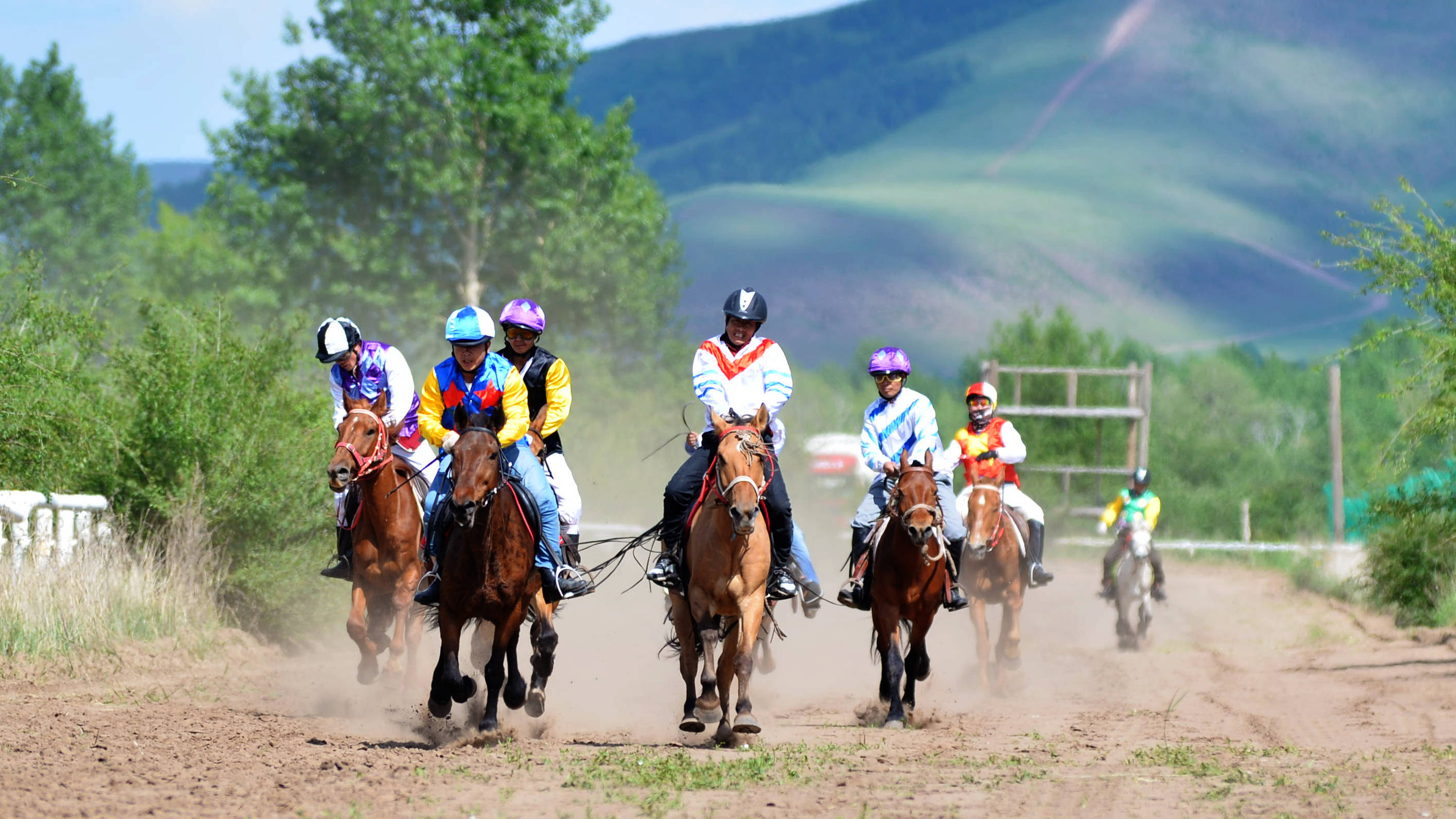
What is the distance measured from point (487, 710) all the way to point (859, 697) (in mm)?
5475

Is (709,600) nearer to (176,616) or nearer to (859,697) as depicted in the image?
(859,697)

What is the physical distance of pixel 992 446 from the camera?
16141 mm

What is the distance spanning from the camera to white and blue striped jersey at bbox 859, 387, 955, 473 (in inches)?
500

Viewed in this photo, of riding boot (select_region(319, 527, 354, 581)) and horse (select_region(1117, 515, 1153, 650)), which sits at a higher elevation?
riding boot (select_region(319, 527, 354, 581))

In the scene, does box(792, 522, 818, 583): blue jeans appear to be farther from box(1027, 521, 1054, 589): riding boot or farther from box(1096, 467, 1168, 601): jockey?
box(1096, 467, 1168, 601): jockey

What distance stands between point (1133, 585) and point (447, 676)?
13.8 meters

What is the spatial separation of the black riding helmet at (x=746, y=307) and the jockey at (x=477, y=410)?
1.71m

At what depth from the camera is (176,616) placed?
1552 centimetres

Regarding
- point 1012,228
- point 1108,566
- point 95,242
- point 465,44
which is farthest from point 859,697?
point 1012,228

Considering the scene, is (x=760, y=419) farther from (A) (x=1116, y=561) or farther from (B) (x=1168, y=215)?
(B) (x=1168, y=215)

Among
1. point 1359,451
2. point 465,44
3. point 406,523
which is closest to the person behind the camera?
point 406,523

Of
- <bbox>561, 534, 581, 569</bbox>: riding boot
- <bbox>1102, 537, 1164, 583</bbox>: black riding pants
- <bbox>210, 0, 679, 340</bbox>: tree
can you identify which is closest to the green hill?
<bbox>210, 0, 679, 340</bbox>: tree

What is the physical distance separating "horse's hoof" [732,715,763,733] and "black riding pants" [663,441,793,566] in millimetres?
1187

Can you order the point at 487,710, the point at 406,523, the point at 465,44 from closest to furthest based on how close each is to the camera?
the point at 487,710, the point at 406,523, the point at 465,44
